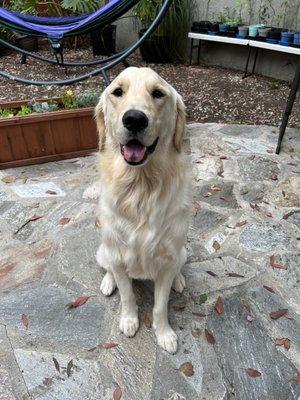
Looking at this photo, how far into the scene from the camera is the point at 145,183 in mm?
1654

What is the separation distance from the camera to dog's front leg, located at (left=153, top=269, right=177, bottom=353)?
5.84ft

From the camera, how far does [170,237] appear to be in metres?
1.66

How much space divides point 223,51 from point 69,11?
9.41 feet

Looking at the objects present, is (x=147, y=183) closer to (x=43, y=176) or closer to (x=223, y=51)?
(x=43, y=176)

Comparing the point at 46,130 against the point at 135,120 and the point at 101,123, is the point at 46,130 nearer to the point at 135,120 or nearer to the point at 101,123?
the point at 101,123

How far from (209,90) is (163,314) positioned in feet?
13.6

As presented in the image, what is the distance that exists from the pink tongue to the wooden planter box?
2012 millimetres

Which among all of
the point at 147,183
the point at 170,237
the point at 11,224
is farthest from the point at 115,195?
the point at 11,224

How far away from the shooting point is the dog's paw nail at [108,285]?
82.4 inches

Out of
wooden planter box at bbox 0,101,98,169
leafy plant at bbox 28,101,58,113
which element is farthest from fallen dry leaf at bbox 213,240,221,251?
leafy plant at bbox 28,101,58,113

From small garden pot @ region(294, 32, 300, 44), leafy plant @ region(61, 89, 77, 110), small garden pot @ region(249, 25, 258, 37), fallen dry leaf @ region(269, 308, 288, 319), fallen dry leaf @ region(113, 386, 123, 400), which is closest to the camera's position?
fallen dry leaf @ region(113, 386, 123, 400)

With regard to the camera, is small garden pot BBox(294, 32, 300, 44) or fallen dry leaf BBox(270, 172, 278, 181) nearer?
fallen dry leaf BBox(270, 172, 278, 181)

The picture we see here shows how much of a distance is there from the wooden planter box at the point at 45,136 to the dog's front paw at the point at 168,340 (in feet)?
7.21

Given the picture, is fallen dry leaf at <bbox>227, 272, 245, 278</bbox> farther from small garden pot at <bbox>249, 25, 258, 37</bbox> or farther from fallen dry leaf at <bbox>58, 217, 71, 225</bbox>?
small garden pot at <bbox>249, 25, 258, 37</bbox>
